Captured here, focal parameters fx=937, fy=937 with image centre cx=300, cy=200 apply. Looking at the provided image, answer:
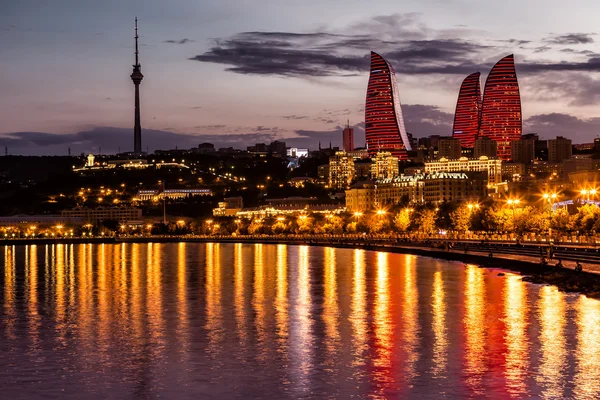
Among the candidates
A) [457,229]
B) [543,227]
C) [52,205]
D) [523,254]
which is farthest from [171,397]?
[52,205]

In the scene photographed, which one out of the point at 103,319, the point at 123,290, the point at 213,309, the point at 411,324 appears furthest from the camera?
the point at 123,290

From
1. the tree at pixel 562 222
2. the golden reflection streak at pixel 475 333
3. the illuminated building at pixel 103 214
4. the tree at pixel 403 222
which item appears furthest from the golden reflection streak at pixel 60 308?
the illuminated building at pixel 103 214

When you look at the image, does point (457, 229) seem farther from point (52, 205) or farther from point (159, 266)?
point (52, 205)

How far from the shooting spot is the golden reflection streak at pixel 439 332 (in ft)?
67.3

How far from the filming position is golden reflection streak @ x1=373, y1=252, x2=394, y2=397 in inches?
761

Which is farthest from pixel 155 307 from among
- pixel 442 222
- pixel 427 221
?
pixel 442 222

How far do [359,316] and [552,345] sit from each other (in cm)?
782

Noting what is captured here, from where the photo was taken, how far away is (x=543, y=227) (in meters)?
66.4

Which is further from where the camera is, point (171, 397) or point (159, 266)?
point (159, 266)

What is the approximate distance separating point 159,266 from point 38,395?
135 feet

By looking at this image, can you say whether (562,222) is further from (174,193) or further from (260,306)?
(174,193)

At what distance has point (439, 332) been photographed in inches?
1003

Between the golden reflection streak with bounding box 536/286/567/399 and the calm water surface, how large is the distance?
5 cm

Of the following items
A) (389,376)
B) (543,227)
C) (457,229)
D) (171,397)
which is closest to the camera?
(171,397)
